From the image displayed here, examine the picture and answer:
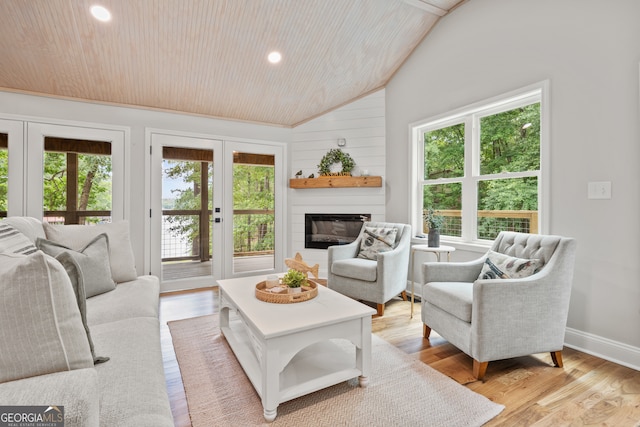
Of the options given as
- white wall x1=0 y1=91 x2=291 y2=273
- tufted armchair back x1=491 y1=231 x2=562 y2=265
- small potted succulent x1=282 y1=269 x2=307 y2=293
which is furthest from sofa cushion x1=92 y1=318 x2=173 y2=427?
white wall x1=0 y1=91 x2=291 y2=273

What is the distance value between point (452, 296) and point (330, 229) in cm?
253

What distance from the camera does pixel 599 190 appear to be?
2182 millimetres

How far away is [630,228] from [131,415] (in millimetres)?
2846

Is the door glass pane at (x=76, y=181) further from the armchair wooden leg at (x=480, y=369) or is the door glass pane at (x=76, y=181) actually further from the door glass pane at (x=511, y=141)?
the door glass pane at (x=511, y=141)

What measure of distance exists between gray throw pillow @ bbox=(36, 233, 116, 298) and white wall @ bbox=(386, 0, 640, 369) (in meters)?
3.30

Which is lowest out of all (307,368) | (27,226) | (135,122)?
(307,368)

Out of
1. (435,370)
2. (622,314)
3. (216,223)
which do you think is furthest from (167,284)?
(622,314)

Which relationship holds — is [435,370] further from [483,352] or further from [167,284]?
[167,284]

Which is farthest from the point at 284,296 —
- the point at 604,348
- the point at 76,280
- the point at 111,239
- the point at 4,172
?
the point at 4,172

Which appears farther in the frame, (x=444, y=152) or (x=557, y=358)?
(x=444, y=152)

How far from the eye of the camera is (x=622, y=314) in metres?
2.09

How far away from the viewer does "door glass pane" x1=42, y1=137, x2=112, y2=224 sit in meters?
3.39

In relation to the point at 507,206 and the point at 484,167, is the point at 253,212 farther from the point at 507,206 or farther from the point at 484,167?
the point at 507,206

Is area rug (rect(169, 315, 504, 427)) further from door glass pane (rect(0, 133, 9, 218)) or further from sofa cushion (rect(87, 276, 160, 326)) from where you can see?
door glass pane (rect(0, 133, 9, 218))
